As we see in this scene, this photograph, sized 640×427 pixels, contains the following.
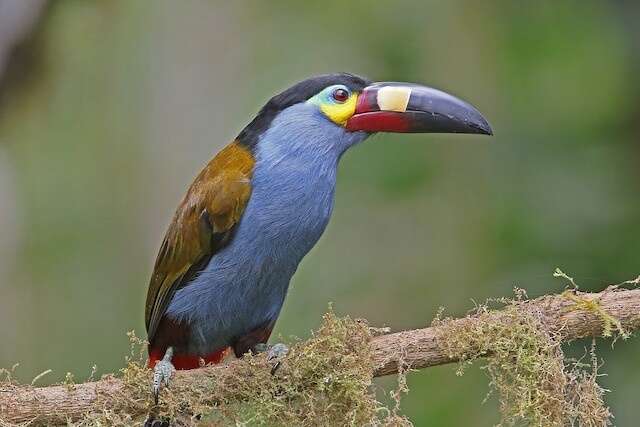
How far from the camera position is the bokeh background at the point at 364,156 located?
15.6ft

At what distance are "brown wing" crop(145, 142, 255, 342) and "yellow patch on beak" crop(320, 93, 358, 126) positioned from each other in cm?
26

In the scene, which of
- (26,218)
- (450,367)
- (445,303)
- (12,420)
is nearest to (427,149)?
(445,303)

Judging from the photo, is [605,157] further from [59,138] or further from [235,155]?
[59,138]

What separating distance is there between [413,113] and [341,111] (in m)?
0.20

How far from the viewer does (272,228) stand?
10.7 feet

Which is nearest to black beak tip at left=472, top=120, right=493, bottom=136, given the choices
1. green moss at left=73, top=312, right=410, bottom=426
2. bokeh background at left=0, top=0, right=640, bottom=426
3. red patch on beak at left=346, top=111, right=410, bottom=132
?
red patch on beak at left=346, top=111, right=410, bottom=132

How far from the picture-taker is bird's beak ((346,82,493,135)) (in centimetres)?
334

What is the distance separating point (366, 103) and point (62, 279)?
2880mm

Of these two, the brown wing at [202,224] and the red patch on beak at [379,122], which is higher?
the red patch on beak at [379,122]

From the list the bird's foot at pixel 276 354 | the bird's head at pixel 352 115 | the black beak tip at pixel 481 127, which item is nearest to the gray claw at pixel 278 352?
the bird's foot at pixel 276 354

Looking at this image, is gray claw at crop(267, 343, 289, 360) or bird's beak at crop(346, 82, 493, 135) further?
bird's beak at crop(346, 82, 493, 135)

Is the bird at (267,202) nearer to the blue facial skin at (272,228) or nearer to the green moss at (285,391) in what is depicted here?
the blue facial skin at (272,228)

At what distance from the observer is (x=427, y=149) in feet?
17.1

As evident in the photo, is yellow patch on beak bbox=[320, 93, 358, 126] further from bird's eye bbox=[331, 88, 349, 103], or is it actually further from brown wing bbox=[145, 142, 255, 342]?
brown wing bbox=[145, 142, 255, 342]
